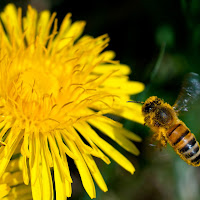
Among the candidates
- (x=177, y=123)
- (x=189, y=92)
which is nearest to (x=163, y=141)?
(x=177, y=123)

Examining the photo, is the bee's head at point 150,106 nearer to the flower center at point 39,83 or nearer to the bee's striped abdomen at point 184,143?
the bee's striped abdomen at point 184,143

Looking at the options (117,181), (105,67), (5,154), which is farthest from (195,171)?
(5,154)

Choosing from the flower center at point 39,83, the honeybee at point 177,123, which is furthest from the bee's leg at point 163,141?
the flower center at point 39,83

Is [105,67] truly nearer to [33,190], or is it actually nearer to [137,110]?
[137,110]

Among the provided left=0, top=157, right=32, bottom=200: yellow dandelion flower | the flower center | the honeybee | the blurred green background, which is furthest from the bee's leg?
left=0, top=157, right=32, bottom=200: yellow dandelion flower

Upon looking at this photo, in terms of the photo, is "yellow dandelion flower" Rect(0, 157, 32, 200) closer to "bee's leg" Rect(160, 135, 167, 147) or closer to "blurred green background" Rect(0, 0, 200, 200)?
"blurred green background" Rect(0, 0, 200, 200)

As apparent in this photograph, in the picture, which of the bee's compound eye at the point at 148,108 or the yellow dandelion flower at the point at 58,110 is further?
the bee's compound eye at the point at 148,108
